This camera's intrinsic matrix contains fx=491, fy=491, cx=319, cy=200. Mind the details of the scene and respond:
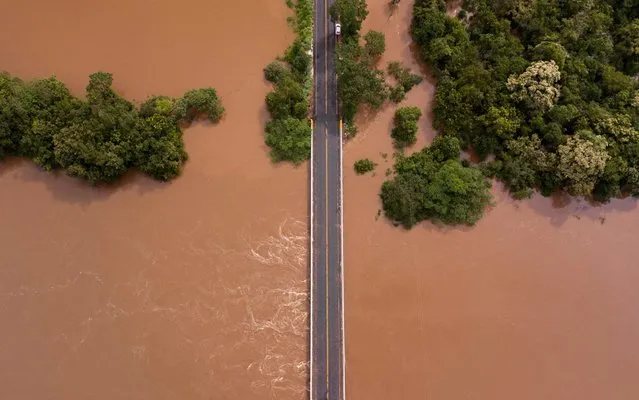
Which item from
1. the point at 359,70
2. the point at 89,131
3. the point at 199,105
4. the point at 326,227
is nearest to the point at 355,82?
the point at 359,70

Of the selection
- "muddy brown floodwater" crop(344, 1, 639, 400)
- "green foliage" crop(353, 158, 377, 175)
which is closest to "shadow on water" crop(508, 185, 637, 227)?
"muddy brown floodwater" crop(344, 1, 639, 400)

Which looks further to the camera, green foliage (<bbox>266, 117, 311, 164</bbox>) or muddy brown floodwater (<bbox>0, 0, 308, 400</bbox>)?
green foliage (<bbox>266, 117, 311, 164</bbox>)

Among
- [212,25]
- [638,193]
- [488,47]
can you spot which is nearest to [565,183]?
[638,193]

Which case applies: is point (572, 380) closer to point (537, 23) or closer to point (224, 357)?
point (224, 357)

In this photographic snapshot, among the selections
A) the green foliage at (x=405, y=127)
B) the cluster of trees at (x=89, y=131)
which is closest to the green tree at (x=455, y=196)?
the green foliage at (x=405, y=127)

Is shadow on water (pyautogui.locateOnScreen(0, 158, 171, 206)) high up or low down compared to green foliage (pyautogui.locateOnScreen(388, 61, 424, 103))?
down

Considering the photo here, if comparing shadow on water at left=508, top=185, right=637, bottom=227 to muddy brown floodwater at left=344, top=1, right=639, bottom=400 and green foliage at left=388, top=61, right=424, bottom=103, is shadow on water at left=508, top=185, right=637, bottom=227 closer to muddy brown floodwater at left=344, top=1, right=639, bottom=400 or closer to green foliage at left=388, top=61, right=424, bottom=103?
muddy brown floodwater at left=344, top=1, right=639, bottom=400
